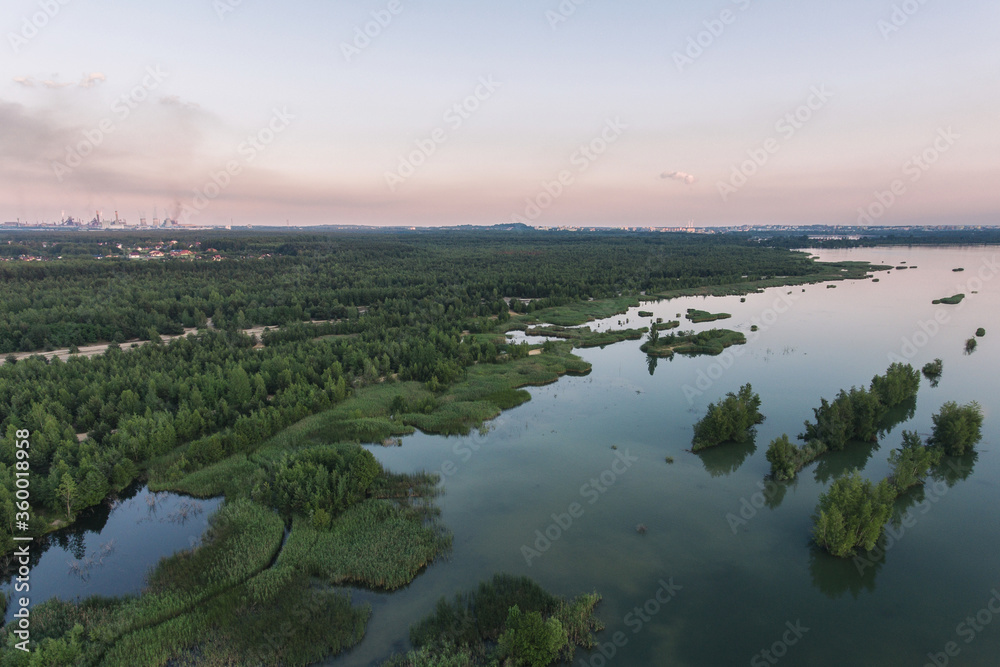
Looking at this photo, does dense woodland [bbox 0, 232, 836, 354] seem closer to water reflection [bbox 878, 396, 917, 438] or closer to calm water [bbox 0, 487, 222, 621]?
calm water [bbox 0, 487, 222, 621]

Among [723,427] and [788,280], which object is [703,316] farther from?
[788,280]

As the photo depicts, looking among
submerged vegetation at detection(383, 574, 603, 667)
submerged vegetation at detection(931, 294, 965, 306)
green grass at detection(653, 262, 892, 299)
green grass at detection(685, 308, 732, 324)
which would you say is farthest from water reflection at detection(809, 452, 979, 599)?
green grass at detection(653, 262, 892, 299)

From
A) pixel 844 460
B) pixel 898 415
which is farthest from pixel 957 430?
pixel 898 415

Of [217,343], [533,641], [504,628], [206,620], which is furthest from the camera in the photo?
[217,343]

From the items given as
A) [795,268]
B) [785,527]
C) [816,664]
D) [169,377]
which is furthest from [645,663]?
[795,268]

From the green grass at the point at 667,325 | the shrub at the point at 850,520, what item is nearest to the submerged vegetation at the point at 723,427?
the shrub at the point at 850,520

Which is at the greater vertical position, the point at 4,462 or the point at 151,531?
the point at 4,462

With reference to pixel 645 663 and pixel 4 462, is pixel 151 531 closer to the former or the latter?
pixel 4 462
